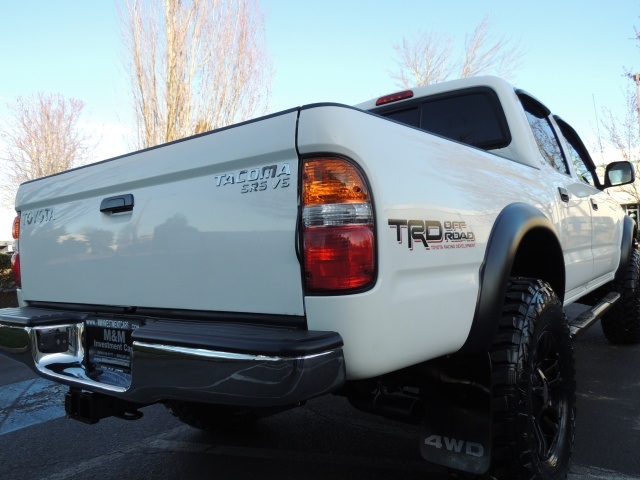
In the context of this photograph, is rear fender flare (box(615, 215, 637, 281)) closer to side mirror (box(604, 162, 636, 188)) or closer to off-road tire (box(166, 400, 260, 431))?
side mirror (box(604, 162, 636, 188))

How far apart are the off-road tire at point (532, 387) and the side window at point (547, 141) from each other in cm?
131

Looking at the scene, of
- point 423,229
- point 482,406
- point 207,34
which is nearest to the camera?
point 423,229

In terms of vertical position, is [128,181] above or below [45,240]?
above

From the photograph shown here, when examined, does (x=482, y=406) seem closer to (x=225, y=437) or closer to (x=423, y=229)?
(x=423, y=229)

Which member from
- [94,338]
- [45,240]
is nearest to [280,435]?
[94,338]

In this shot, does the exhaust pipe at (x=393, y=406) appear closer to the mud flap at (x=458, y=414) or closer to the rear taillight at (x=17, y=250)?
the mud flap at (x=458, y=414)

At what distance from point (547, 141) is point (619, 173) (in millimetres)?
1514

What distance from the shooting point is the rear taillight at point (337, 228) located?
5.38 feet

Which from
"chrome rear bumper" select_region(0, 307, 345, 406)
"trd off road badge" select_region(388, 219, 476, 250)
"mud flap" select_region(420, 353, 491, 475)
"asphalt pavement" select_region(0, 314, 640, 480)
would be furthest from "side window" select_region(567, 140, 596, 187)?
"chrome rear bumper" select_region(0, 307, 345, 406)

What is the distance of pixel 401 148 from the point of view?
6.08 ft

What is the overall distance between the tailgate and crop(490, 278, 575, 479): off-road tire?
3.18 ft

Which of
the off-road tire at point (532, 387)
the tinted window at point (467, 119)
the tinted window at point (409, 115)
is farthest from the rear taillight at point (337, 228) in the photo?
the tinted window at point (409, 115)

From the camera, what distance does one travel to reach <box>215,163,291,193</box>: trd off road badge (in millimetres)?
1754

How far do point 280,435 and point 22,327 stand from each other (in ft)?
5.73
